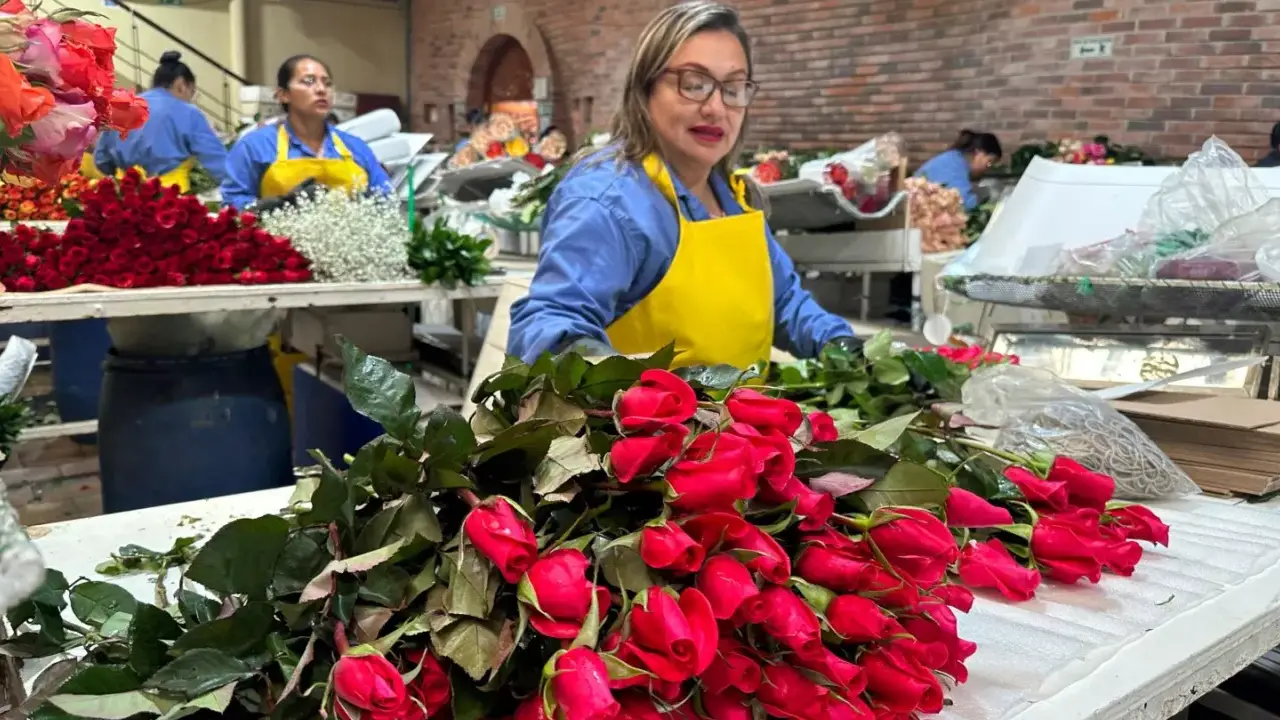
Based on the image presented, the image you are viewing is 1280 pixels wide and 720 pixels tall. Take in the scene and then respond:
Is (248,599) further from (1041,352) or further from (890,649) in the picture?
(1041,352)

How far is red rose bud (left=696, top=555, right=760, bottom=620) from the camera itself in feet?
1.91

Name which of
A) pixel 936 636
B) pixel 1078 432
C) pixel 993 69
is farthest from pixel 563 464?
pixel 993 69

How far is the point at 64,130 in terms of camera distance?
63 centimetres

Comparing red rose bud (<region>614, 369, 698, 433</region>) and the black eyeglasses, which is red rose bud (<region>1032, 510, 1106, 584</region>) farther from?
the black eyeglasses

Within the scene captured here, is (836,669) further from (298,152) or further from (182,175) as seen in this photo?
(182,175)

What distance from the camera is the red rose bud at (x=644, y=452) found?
63 cm

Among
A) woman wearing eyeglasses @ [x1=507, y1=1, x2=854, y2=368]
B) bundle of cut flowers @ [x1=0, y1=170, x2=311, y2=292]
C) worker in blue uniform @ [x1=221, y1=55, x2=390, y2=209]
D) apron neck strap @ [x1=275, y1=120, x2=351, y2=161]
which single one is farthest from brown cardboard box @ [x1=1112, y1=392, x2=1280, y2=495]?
apron neck strap @ [x1=275, y1=120, x2=351, y2=161]

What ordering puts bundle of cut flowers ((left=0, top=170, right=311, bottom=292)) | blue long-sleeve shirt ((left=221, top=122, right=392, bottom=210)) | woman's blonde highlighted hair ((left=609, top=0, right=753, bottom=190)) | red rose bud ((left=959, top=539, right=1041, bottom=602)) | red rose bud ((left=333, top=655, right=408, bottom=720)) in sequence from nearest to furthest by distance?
red rose bud ((left=333, top=655, right=408, bottom=720)), red rose bud ((left=959, top=539, right=1041, bottom=602)), woman's blonde highlighted hair ((left=609, top=0, right=753, bottom=190)), bundle of cut flowers ((left=0, top=170, right=311, bottom=292)), blue long-sleeve shirt ((left=221, top=122, right=392, bottom=210))

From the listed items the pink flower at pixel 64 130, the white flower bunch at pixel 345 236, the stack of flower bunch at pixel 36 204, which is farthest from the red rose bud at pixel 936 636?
the stack of flower bunch at pixel 36 204

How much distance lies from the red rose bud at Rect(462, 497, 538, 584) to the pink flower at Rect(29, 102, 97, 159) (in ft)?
1.13

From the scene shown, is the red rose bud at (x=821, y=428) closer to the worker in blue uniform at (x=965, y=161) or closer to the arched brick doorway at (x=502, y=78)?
the worker in blue uniform at (x=965, y=161)

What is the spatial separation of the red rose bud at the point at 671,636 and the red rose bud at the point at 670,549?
0.7 inches

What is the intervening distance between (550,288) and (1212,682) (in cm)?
94

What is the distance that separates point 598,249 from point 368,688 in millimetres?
1044
